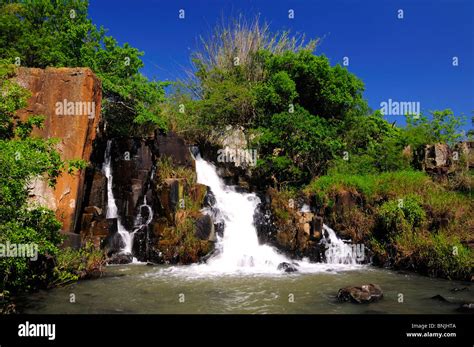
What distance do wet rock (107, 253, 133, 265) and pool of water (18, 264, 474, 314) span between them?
2.91 ft

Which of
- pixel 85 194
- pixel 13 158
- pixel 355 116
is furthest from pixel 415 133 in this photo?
pixel 13 158

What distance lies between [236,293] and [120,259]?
227 inches

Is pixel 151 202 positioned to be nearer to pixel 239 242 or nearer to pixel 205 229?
pixel 205 229

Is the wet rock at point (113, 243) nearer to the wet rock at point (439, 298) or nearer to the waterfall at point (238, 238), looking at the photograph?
the waterfall at point (238, 238)

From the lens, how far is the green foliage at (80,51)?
760 inches

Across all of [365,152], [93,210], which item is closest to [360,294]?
[93,210]

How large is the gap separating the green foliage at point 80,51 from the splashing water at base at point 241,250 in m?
5.36

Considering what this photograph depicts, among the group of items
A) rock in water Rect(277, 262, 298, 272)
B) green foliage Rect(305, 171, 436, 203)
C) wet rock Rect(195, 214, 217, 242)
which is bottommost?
rock in water Rect(277, 262, 298, 272)

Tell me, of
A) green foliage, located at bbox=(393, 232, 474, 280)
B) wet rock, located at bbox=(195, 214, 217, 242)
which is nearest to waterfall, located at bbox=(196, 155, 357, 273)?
wet rock, located at bbox=(195, 214, 217, 242)

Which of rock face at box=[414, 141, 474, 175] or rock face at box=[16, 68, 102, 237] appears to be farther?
rock face at box=[414, 141, 474, 175]

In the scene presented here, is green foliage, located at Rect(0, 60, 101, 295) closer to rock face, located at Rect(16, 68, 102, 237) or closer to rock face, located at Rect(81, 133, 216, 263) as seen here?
rock face, located at Rect(16, 68, 102, 237)

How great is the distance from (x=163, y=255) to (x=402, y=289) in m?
8.20

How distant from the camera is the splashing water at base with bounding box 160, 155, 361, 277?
14.4m
